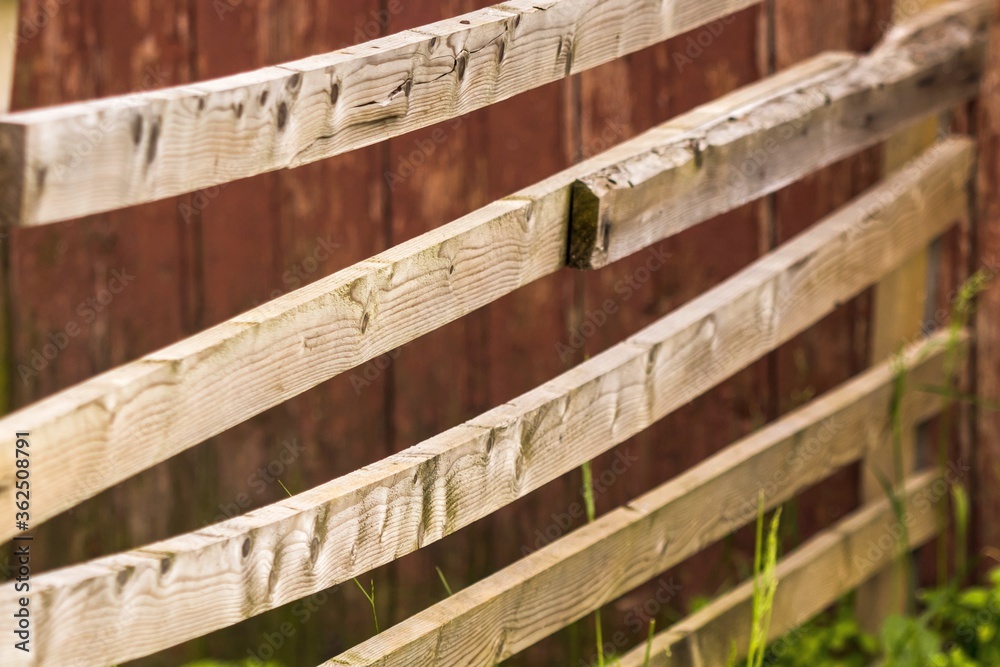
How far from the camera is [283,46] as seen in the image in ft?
7.59

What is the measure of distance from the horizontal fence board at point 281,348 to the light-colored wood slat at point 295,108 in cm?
15

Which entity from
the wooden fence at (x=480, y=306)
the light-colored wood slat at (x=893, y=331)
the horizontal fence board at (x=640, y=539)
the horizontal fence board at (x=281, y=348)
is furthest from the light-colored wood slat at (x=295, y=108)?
the light-colored wood slat at (x=893, y=331)

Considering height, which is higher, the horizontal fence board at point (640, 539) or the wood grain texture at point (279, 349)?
the wood grain texture at point (279, 349)

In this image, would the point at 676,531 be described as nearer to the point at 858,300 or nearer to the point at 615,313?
the point at 615,313

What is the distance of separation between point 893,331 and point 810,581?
1.99 ft

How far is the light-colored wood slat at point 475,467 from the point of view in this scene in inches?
42.0

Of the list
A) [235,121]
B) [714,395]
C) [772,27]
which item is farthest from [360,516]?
[772,27]

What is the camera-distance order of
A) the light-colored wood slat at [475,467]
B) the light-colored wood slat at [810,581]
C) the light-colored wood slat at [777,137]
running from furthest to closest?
1. the light-colored wood slat at [810,581]
2. the light-colored wood slat at [777,137]
3. the light-colored wood slat at [475,467]

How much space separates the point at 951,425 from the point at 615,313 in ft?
2.56

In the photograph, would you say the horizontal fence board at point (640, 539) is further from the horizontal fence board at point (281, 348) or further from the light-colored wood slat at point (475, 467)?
the horizontal fence board at point (281, 348)

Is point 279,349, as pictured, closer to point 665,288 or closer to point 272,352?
point 272,352

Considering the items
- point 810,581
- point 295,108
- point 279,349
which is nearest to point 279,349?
point 279,349

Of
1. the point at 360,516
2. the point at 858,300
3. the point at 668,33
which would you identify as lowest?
the point at 858,300

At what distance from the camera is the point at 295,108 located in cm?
116
